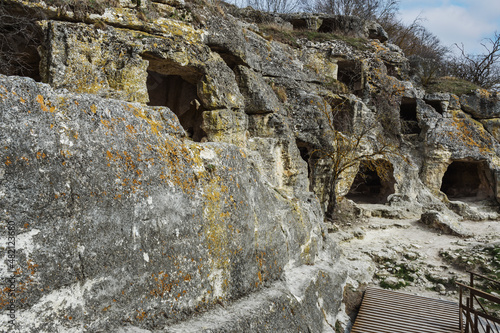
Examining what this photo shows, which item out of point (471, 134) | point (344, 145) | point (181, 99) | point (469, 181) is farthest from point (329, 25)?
point (181, 99)

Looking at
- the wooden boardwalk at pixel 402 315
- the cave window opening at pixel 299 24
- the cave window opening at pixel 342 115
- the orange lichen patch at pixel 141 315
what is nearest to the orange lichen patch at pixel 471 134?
the cave window opening at pixel 342 115

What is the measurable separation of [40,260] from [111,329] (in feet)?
2.26

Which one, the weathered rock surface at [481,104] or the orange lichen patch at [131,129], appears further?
the weathered rock surface at [481,104]

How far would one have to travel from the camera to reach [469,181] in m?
16.5

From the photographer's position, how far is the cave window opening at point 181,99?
8.76m

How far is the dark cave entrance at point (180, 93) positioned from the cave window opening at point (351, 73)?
7.94 meters

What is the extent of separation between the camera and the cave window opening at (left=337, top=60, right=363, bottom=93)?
49.0 ft

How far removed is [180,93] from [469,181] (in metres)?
13.9

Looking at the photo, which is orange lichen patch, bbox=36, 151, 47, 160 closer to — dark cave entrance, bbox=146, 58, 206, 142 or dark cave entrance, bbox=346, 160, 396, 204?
dark cave entrance, bbox=146, 58, 206, 142

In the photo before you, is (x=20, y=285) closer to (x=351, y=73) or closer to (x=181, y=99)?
(x=181, y=99)

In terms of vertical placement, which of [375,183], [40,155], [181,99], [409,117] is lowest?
[375,183]

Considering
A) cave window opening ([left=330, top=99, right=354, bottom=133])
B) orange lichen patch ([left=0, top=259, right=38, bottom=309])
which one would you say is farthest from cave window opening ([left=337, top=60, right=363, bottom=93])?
orange lichen patch ([left=0, top=259, right=38, bottom=309])

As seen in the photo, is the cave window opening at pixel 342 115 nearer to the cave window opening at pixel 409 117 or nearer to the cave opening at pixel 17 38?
the cave window opening at pixel 409 117

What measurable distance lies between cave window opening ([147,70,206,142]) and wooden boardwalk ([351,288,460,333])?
5.01 m
